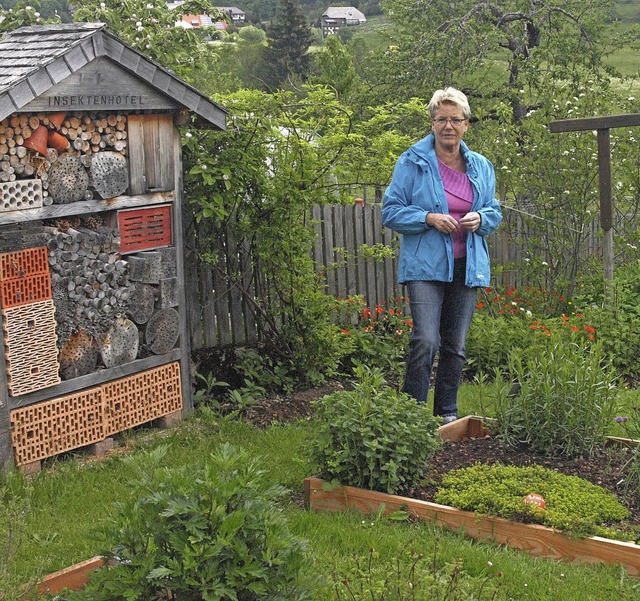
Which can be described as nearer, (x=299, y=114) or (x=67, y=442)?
(x=67, y=442)

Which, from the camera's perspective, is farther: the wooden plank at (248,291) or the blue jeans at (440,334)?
the wooden plank at (248,291)

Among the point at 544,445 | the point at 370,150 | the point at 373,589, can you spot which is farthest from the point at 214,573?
the point at 370,150

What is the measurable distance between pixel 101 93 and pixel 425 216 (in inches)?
81.9

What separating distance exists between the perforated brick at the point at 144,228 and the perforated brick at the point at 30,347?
0.75m

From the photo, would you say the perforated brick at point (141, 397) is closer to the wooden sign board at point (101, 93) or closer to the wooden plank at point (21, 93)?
the wooden sign board at point (101, 93)

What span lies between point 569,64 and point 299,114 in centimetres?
1109

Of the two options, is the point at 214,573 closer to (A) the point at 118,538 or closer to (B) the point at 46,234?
(A) the point at 118,538

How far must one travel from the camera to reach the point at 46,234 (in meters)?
5.52

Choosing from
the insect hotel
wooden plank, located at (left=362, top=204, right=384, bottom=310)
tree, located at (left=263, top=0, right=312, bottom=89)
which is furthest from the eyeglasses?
tree, located at (left=263, top=0, right=312, bottom=89)

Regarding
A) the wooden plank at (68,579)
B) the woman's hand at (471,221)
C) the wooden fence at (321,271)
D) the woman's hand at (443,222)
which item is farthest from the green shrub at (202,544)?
the wooden fence at (321,271)

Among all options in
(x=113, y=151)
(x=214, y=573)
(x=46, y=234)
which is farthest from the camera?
(x=113, y=151)

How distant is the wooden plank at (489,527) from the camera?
4.04 metres

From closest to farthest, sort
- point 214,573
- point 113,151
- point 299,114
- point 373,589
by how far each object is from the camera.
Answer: point 214,573 < point 373,589 < point 113,151 < point 299,114

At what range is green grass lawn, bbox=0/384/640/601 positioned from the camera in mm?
3842
